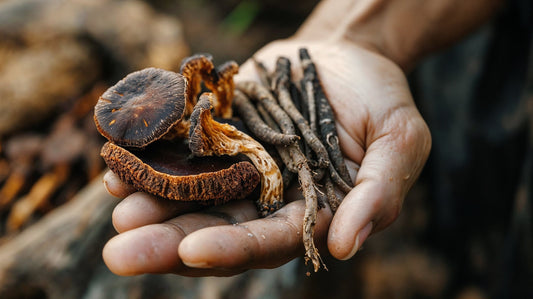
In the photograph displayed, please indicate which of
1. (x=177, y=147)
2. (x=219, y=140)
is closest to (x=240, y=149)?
(x=219, y=140)

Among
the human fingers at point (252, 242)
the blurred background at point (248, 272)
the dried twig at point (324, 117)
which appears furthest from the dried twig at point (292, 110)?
the blurred background at point (248, 272)

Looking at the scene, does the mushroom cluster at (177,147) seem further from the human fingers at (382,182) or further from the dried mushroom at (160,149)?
the human fingers at (382,182)

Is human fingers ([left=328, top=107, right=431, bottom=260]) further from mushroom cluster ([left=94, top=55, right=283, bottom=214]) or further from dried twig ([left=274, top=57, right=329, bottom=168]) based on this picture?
mushroom cluster ([left=94, top=55, right=283, bottom=214])

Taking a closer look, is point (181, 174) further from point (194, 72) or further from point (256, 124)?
point (194, 72)

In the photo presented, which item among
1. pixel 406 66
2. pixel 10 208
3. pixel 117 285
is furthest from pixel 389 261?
pixel 10 208

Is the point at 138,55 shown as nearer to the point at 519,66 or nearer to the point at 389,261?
the point at 389,261

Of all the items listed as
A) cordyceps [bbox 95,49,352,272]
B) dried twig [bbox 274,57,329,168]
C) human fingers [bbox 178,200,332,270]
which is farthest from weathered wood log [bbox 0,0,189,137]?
human fingers [bbox 178,200,332,270]
